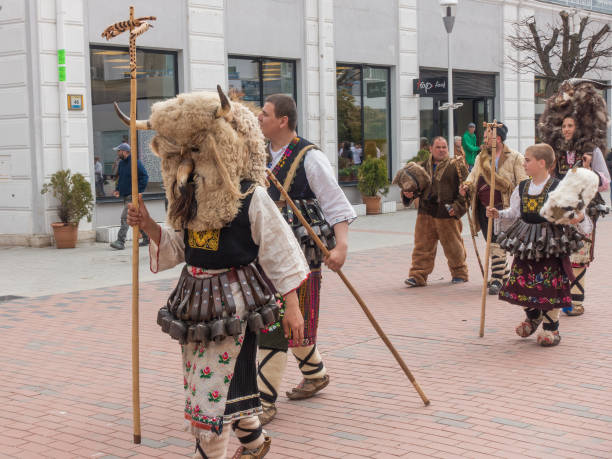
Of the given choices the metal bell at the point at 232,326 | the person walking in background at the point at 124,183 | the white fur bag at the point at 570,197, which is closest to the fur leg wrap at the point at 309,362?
the metal bell at the point at 232,326

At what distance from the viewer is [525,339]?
737 centimetres

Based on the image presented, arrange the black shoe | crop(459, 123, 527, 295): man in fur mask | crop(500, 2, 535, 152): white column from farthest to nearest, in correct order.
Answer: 1. crop(500, 2, 535, 152): white column
2. the black shoe
3. crop(459, 123, 527, 295): man in fur mask

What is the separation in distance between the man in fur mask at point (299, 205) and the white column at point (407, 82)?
16.1 m

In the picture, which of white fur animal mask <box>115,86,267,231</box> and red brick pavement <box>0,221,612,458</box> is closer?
white fur animal mask <box>115,86,267,231</box>

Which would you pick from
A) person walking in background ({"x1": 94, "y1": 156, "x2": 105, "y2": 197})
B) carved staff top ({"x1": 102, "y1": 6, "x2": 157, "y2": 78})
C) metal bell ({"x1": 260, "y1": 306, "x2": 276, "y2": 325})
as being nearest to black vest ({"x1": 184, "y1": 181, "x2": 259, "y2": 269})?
metal bell ({"x1": 260, "y1": 306, "x2": 276, "y2": 325})

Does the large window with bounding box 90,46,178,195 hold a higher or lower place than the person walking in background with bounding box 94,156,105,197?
higher

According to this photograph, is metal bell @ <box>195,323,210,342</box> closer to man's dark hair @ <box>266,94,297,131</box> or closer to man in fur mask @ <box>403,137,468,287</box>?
man's dark hair @ <box>266,94,297,131</box>

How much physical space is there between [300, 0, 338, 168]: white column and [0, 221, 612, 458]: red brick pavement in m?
10.3

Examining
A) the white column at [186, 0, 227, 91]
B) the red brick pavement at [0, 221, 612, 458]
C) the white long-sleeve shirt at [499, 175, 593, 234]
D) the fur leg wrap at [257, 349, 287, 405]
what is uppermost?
the white column at [186, 0, 227, 91]

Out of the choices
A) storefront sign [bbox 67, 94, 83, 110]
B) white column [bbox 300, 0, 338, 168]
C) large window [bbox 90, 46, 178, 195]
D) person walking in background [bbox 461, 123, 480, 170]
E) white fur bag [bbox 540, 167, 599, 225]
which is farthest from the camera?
person walking in background [bbox 461, 123, 480, 170]

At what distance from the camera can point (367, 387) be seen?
19.6 ft

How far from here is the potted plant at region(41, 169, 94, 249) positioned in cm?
1466

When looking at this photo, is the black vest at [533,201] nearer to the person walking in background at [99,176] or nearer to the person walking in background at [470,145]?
the person walking in background at [99,176]

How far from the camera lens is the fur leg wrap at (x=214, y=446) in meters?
3.91
